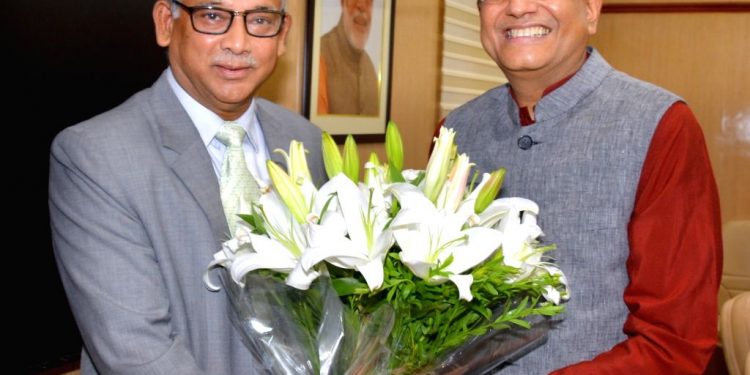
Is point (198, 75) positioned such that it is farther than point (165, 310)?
Yes

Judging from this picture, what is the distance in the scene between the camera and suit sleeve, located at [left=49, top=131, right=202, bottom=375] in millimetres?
1762

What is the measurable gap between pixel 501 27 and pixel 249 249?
0.98 m

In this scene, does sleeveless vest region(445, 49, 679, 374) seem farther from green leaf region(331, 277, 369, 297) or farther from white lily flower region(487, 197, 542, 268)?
green leaf region(331, 277, 369, 297)

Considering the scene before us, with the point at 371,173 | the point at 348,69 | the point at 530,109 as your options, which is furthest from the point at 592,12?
the point at 348,69

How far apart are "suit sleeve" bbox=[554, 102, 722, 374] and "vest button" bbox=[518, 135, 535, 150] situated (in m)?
0.29

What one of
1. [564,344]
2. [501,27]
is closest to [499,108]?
[501,27]

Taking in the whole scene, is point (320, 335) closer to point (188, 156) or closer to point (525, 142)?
point (188, 156)

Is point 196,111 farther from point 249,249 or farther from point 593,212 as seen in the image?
point 593,212

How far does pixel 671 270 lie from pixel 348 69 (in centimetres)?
228

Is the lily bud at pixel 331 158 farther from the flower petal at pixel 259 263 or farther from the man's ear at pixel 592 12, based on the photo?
the man's ear at pixel 592 12

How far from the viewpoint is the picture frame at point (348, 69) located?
140 inches

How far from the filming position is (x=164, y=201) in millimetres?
1909

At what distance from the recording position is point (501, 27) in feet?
7.39

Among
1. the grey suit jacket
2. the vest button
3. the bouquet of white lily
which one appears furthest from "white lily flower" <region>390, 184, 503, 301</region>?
the vest button
